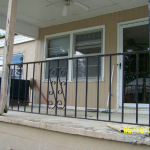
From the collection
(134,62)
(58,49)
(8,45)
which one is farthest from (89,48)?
(8,45)

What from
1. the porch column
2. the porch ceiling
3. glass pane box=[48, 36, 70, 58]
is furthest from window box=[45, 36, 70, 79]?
the porch column

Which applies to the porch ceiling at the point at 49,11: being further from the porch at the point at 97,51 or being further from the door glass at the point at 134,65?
the door glass at the point at 134,65

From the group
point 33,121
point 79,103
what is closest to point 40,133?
point 33,121

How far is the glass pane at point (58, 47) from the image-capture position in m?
4.83

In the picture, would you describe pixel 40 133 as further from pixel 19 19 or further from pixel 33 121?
pixel 19 19

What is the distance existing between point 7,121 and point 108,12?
3195 millimetres

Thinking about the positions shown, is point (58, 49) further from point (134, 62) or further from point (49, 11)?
point (134, 62)

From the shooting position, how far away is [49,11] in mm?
4238

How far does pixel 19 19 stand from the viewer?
15.8ft

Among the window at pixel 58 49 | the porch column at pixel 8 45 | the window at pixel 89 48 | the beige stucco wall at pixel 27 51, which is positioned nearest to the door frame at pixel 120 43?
the window at pixel 89 48

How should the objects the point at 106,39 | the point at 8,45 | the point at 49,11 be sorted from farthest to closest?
the point at 49,11 < the point at 106,39 < the point at 8,45

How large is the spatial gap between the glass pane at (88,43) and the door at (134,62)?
1.91 feet

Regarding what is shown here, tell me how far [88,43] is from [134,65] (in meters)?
1.27

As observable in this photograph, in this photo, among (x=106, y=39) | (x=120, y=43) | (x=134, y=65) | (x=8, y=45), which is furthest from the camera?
(x=106, y=39)
